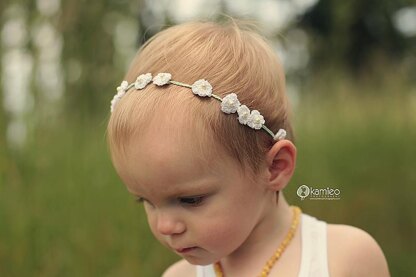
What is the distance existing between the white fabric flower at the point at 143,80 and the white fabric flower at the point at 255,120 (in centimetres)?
19

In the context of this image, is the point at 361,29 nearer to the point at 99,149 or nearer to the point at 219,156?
the point at 99,149

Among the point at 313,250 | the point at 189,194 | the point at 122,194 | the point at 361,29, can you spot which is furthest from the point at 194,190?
the point at 361,29

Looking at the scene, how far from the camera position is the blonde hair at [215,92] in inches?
50.2

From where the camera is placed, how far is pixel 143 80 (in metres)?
1.33

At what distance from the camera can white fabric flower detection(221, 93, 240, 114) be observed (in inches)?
50.9

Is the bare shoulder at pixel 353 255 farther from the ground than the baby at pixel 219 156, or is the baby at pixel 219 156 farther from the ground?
the baby at pixel 219 156

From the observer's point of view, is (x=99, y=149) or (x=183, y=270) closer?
(x=183, y=270)

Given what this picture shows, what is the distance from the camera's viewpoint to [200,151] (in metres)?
1.26

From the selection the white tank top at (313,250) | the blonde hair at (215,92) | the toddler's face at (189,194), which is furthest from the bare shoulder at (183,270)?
the blonde hair at (215,92)

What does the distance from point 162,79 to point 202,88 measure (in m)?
0.07

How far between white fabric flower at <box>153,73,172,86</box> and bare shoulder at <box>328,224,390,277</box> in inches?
17.7

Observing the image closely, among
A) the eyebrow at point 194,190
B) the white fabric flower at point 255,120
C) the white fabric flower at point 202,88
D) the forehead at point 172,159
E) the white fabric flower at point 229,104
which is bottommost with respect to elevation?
the eyebrow at point 194,190

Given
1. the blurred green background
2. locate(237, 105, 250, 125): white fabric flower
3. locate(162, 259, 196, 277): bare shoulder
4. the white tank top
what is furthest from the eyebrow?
the blurred green background

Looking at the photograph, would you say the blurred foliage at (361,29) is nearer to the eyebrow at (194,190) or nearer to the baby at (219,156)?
the baby at (219,156)
